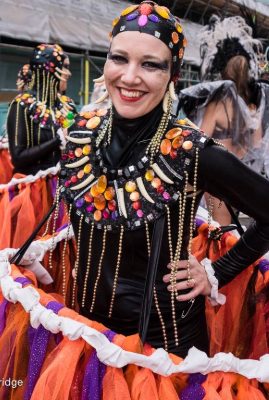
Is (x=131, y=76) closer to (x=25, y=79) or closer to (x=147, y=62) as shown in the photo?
(x=147, y=62)

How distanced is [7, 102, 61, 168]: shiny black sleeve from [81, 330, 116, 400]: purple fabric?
2392mm

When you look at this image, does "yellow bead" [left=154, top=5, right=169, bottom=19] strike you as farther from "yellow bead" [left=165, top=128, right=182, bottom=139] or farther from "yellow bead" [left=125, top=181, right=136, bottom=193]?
"yellow bead" [left=125, top=181, right=136, bottom=193]

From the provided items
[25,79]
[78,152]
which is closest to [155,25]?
[78,152]

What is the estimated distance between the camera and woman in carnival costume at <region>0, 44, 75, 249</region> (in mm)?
2586

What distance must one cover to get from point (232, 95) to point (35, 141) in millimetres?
1517

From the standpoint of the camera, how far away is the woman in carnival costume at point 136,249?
40.4 inches

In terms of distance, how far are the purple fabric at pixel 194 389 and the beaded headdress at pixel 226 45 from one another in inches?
121

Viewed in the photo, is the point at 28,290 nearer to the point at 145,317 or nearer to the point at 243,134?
the point at 145,317

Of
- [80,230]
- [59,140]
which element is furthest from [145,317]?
[59,140]

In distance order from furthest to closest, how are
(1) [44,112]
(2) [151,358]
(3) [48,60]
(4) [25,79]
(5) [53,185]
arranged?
(4) [25,79]
(3) [48,60]
(1) [44,112]
(5) [53,185]
(2) [151,358]

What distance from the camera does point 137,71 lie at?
4.01ft

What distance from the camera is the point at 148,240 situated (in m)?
1.25

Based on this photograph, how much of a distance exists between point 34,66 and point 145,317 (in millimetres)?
3015

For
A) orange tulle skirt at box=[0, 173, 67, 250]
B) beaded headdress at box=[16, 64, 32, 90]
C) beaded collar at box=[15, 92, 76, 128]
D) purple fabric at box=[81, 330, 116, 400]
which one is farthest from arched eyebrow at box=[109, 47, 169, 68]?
beaded headdress at box=[16, 64, 32, 90]
